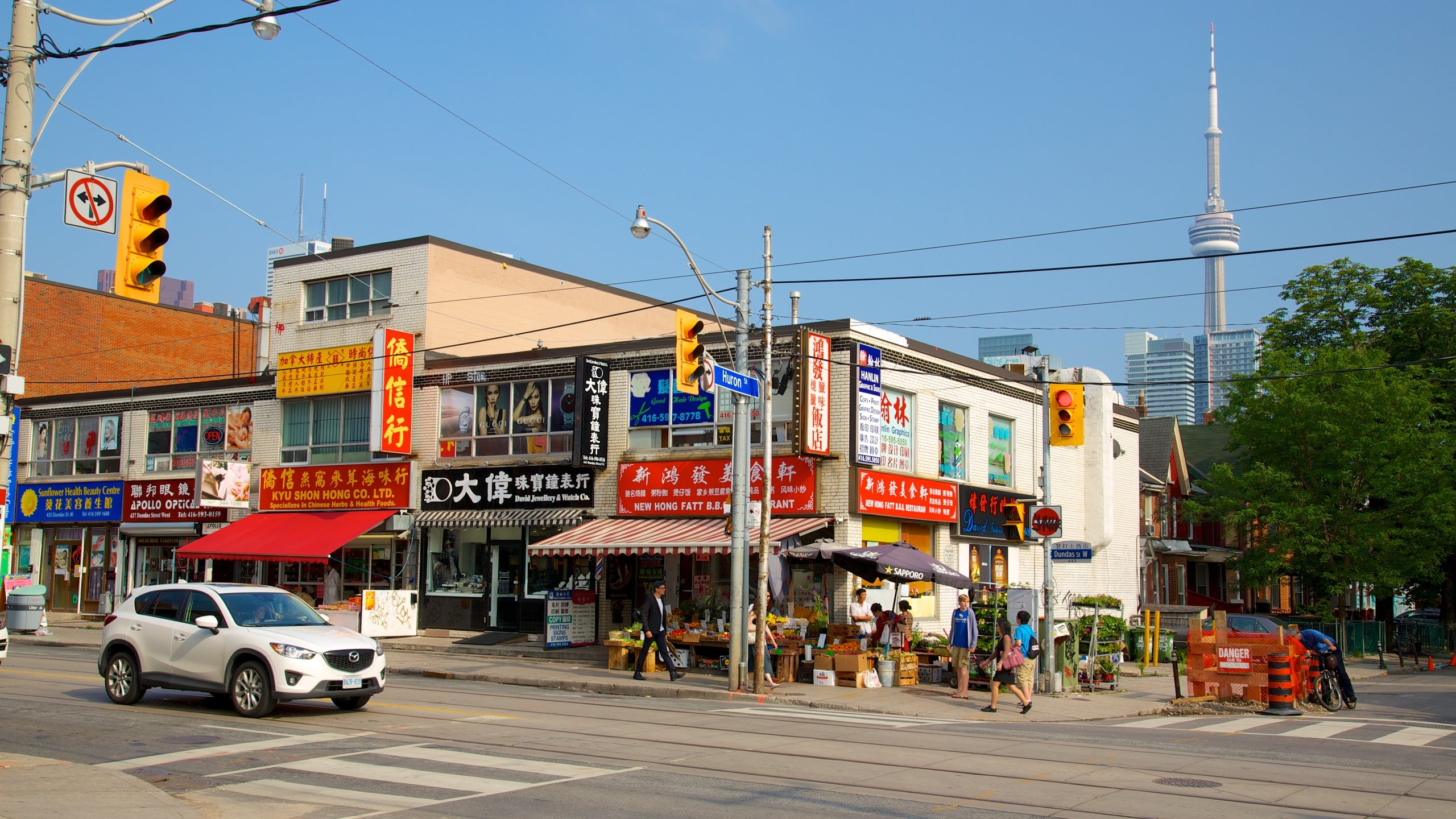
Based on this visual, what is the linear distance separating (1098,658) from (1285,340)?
82.7 feet

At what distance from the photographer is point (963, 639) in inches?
789

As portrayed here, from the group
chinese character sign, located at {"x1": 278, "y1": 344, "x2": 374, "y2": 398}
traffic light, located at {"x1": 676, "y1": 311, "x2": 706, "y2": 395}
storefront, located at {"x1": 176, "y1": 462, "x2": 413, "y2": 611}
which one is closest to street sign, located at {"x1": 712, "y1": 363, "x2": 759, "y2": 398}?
traffic light, located at {"x1": 676, "y1": 311, "x2": 706, "y2": 395}

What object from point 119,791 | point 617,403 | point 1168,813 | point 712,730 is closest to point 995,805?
point 1168,813

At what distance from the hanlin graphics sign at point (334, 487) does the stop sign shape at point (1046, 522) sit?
16.0m

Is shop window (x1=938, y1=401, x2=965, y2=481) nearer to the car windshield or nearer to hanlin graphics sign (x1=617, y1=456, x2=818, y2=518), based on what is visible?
hanlin graphics sign (x1=617, y1=456, x2=818, y2=518)

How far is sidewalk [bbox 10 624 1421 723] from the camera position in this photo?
18.6 metres

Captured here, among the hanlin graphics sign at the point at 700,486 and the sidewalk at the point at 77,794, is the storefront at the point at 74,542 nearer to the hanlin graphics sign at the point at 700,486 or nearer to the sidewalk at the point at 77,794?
the hanlin graphics sign at the point at 700,486

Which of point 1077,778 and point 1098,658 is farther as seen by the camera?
point 1098,658

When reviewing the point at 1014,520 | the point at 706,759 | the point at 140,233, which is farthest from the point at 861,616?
the point at 140,233

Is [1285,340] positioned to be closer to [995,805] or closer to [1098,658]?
[1098,658]

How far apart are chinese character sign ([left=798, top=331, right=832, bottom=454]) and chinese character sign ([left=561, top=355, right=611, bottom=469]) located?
542 cm

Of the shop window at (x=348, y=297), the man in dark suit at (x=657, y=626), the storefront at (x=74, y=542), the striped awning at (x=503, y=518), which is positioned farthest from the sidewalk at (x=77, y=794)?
the storefront at (x=74, y=542)

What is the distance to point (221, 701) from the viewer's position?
52.4 feet

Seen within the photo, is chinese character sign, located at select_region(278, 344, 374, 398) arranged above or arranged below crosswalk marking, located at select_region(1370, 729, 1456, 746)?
above
